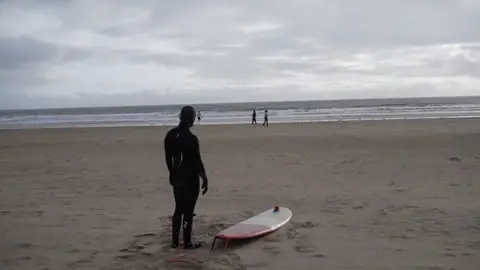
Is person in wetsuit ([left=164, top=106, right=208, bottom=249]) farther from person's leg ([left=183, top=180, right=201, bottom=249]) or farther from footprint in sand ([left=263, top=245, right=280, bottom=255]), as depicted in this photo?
footprint in sand ([left=263, top=245, right=280, bottom=255])

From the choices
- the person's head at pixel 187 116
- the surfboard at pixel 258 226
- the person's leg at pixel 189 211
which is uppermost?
the person's head at pixel 187 116

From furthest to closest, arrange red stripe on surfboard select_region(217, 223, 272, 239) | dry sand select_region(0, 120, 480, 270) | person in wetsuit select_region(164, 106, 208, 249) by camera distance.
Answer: red stripe on surfboard select_region(217, 223, 272, 239), person in wetsuit select_region(164, 106, 208, 249), dry sand select_region(0, 120, 480, 270)

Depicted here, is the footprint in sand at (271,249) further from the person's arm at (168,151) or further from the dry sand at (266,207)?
the person's arm at (168,151)

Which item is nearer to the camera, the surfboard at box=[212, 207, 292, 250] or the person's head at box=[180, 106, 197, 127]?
the person's head at box=[180, 106, 197, 127]

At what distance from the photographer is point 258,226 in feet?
18.3

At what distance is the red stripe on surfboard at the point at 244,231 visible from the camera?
5.14 m

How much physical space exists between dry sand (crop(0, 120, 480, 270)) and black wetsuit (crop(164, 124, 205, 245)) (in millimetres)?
503

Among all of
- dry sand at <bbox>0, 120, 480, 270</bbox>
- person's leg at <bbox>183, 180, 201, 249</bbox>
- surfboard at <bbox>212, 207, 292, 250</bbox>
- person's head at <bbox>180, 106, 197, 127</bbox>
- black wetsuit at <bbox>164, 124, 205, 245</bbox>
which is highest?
person's head at <bbox>180, 106, 197, 127</bbox>

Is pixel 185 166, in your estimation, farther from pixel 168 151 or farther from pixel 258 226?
pixel 258 226

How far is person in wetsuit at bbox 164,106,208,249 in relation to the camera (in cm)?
489

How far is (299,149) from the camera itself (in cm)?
1587

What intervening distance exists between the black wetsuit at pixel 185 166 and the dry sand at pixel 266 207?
0.50 m

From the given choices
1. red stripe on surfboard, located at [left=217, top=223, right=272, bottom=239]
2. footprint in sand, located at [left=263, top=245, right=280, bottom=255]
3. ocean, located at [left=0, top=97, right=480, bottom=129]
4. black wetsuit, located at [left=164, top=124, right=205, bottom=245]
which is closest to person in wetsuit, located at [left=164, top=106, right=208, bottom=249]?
black wetsuit, located at [left=164, top=124, right=205, bottom=245]

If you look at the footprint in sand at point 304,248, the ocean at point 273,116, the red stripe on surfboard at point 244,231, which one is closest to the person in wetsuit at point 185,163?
the red stripe on surfboard at point 244,231
